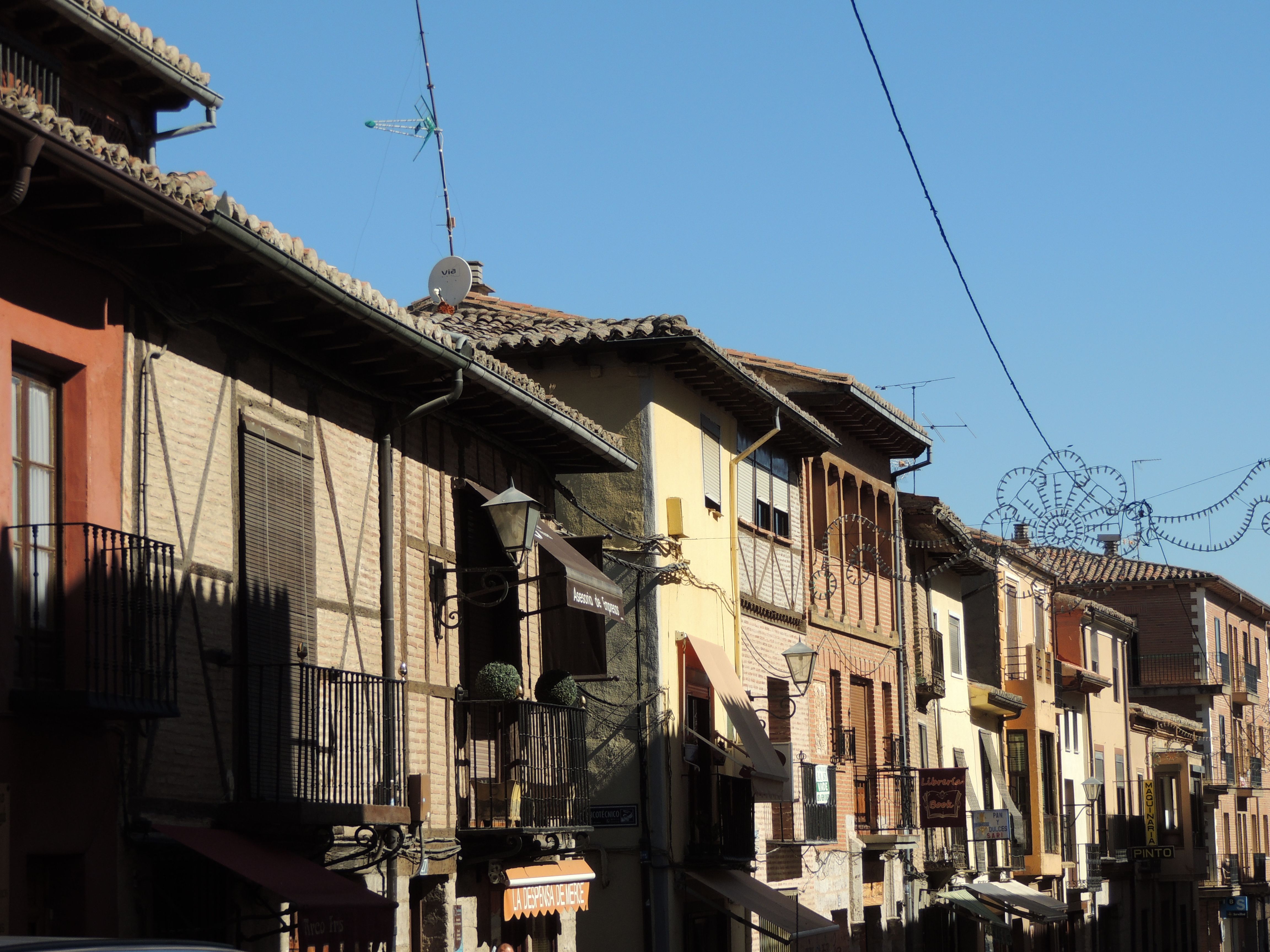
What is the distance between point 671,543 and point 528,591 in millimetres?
3823

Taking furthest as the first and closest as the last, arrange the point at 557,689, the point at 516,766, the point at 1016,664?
the point at 1016,664 < the point at 557,689 < the point at 516,766

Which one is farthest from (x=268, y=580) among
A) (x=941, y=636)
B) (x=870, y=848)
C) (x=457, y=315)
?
(x=941, y=636)

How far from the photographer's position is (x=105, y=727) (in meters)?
11.2

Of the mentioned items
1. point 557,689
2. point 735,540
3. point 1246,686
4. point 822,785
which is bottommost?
point 822,785

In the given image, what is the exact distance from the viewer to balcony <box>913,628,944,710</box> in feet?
112

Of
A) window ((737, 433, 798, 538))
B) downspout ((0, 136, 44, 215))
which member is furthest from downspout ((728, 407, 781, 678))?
downspout ((0, 136, 44, 215))

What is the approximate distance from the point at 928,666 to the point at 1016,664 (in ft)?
26.0

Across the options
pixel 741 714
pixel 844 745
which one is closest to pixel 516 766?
pixel 741 714

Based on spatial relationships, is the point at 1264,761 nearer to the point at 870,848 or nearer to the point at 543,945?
the point at 870,848

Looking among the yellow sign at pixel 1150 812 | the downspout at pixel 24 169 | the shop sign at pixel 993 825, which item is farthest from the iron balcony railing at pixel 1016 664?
the downspout at pixel 24 169

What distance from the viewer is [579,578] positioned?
1806cm

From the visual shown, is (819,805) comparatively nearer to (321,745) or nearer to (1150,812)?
(321,745)

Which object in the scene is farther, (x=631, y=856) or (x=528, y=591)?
(x=631, y=856)

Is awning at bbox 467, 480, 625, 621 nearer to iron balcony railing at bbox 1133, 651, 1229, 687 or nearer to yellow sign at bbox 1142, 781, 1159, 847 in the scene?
yellow sign at bbox 1142, 781, 1159, 847
